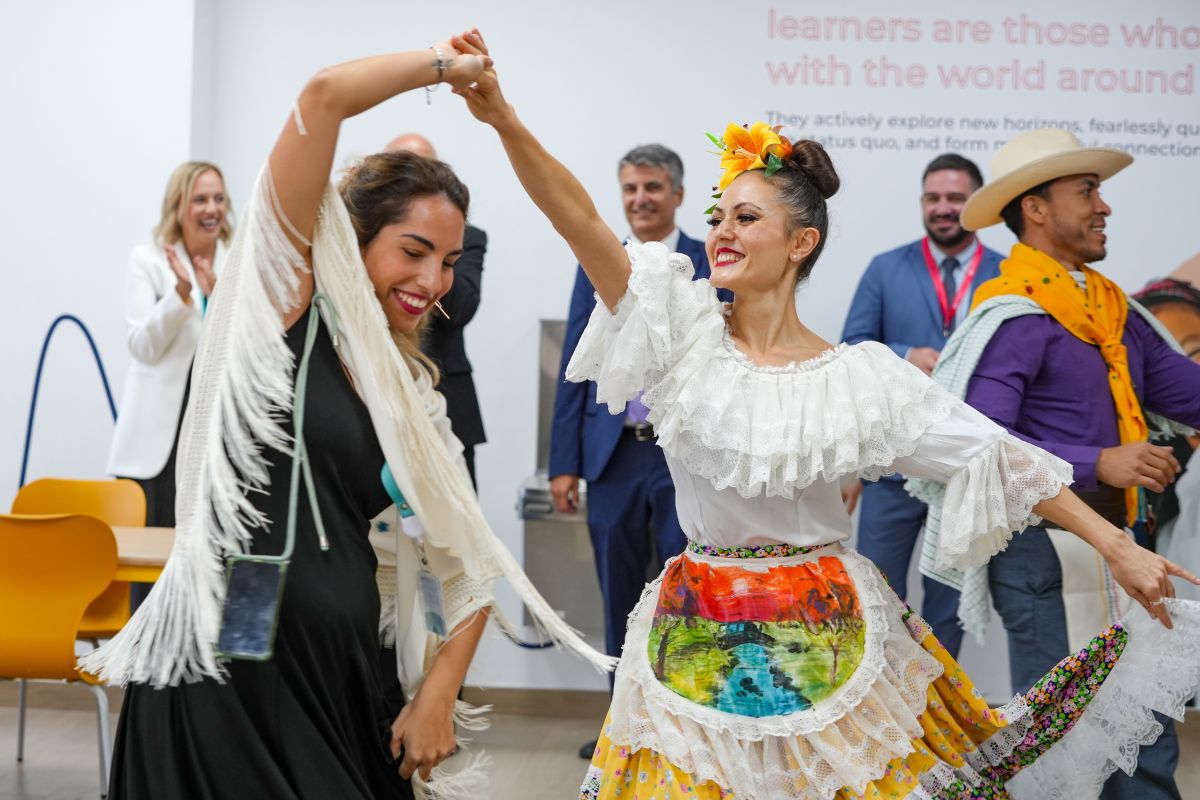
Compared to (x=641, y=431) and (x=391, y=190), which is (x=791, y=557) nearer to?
(x=391, y=190)

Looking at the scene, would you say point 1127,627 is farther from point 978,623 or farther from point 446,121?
point 446,121

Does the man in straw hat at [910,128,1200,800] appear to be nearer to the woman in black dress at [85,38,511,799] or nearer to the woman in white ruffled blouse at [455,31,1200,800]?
the woman in white ruffled blouse at [455,31,1200,800]

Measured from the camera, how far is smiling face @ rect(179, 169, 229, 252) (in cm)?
489

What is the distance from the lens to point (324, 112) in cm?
184

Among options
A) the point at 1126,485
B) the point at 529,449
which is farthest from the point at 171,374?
the point at 1126,485

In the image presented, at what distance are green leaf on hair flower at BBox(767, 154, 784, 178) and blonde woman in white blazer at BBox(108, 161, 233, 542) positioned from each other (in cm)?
283

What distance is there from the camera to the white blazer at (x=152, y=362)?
15.6 ft

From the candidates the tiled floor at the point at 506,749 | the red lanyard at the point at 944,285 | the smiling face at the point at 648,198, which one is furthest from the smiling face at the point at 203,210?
the red lanyard at the point at 944,285

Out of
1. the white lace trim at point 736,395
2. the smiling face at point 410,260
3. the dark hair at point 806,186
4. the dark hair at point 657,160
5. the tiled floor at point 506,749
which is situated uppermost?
the dark hair at point 657,160

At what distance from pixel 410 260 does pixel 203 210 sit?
9.81ft

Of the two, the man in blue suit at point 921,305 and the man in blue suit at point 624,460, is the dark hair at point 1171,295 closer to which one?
the man in blue suit at point 921,305

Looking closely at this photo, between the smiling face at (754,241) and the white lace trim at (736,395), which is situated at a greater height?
the smiling face at (754,241)

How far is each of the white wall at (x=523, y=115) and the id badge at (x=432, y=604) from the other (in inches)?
125

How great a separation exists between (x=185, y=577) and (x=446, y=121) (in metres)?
3.80
